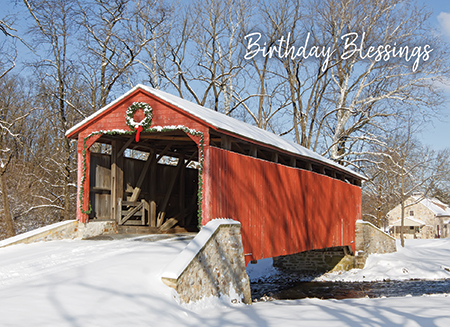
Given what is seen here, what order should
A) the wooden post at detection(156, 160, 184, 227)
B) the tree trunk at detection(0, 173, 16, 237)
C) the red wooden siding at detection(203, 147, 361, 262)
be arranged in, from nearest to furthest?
the red wooden siding at detection(203, 147, 361, 262) < the wooden post at detection(156, 160, 184, 227) < the tree trunk at detection(0, 173, 16, 237)

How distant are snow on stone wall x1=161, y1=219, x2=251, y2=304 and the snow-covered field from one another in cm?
19

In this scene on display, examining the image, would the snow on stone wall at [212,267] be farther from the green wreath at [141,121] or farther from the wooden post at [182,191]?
the wooden post at [182,191]

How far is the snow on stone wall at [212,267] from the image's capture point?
6.26 meters

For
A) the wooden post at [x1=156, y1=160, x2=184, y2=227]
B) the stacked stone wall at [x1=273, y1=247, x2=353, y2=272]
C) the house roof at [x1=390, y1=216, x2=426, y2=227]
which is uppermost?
the wooden post at [x1=156, y1=160, x2=184, y2=227]

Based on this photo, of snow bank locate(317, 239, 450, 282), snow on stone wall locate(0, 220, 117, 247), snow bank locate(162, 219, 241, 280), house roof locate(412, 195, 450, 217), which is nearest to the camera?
snow bank locate(162, 219, 241, 280)

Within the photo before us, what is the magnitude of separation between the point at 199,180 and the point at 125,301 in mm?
3702

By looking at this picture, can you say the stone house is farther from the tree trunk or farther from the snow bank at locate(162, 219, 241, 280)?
the snow bank at locate(162, 219, 241, 280)

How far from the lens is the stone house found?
43.3 metres

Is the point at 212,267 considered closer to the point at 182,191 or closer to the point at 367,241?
the point at 182,191

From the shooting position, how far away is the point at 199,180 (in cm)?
888

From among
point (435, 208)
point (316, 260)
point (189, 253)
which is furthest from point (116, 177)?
point (435, 208)

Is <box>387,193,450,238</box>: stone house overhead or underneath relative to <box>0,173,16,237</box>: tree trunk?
underneath

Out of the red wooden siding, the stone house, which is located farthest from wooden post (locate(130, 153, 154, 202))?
the stone house

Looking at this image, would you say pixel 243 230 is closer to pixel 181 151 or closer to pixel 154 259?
pixel 154 259
